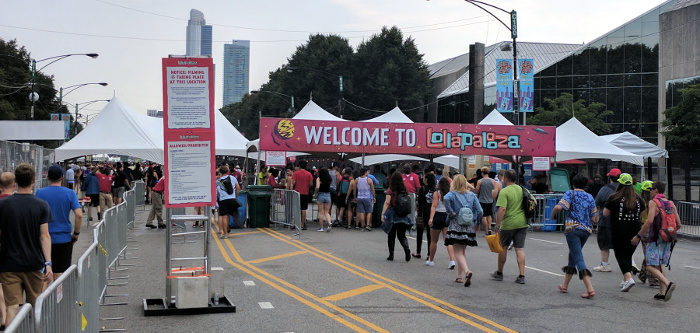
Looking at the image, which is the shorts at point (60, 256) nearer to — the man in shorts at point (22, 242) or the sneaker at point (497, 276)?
the man in shorts at point (22, 242)

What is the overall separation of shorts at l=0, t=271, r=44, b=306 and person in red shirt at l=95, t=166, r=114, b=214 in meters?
15.8

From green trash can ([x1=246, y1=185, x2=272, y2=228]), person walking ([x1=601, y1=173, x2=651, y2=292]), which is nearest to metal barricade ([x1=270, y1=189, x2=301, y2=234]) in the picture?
green trash can ([x1=246, y1=185, x2=272, y2=228])

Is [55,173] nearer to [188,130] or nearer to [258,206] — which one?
[188,130]

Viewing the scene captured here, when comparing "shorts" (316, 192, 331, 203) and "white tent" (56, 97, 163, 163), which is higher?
"white tent" (56, 97, 163, 163)

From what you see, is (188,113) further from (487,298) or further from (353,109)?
(353,109)

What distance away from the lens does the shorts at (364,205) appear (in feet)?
64.6

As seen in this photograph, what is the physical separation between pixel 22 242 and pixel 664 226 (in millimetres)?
8237

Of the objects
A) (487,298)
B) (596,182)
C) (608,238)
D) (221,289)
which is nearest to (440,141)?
(596,182)

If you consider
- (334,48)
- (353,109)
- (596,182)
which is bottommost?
(596,182)

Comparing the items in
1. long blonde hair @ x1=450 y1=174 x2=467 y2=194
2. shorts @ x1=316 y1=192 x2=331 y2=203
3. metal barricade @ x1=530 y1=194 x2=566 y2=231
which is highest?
long blonde hair @ x1=450 y1=174 x2=467 y2=194

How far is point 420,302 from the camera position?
966cm

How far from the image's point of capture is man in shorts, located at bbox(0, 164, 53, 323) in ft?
22.3

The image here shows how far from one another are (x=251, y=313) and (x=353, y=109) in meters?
57.2

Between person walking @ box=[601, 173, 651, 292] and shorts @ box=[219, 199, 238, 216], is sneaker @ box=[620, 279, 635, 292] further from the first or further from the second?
shorts @ box=[219, 199, 238, 216]
